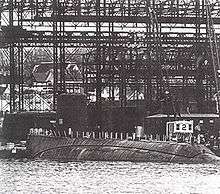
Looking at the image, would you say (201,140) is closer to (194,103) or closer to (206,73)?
(206,73)

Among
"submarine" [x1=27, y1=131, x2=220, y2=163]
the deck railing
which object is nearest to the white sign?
the deck railing

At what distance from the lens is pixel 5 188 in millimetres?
41594

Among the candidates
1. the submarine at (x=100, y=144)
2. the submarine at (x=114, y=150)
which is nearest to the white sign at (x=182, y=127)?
A: the submarine at (x=100, y=144)

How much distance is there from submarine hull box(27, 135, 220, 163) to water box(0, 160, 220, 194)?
2198mm

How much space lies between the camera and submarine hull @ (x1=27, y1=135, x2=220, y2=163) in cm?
5881

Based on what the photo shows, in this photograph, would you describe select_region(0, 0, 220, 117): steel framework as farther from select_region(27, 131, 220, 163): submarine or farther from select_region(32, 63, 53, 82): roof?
select_region(32, 63, 53, 82): roof

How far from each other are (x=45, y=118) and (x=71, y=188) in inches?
1303

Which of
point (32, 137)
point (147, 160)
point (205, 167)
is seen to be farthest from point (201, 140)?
point (32, 137)

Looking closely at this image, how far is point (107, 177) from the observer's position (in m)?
47.6

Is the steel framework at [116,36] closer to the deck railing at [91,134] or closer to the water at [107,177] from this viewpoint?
the deck railing at [91,134]

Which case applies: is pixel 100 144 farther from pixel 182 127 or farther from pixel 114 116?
pixel 114 116

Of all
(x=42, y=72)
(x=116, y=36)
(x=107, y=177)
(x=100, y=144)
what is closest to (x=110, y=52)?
(x=116, y=36)

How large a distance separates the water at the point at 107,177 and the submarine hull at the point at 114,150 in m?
2.20

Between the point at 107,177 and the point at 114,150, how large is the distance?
1505cm
